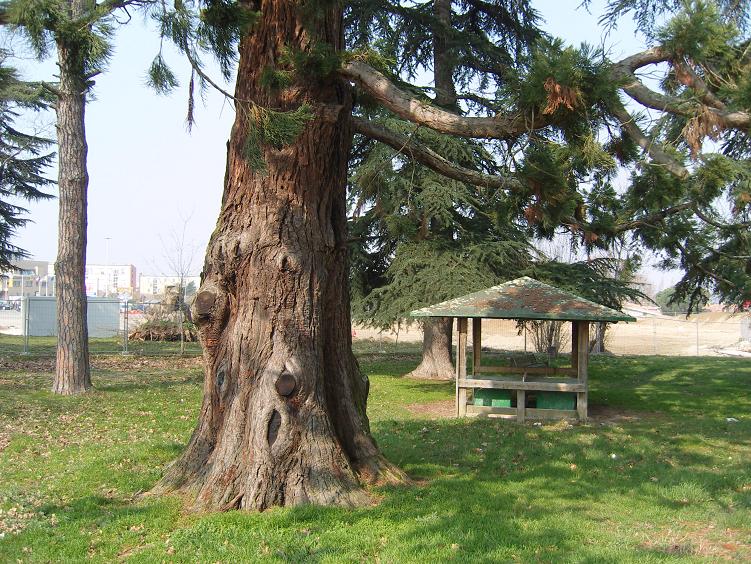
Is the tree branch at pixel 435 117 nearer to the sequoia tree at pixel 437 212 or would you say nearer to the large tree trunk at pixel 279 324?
the large tree trunk at pixel 279 324

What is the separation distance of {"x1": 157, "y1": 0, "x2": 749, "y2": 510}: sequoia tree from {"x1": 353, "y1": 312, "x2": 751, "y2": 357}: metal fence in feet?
56.5

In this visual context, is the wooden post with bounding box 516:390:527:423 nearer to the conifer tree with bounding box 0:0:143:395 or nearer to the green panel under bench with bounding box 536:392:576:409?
the green panel under bench with bounding box 536:392:576:409

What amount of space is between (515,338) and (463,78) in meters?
21.3

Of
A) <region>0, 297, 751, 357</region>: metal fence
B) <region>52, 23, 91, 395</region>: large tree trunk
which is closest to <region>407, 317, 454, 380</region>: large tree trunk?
<region>0, 297, 751, 357</region>: metal fence

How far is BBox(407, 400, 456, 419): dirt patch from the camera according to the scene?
12799 mm

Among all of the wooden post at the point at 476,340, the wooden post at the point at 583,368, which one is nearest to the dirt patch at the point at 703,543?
the wooden post at the point at 583,368

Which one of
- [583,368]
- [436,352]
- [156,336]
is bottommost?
[156,336]

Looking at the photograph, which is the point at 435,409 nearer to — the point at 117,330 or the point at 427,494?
the point at 427,494

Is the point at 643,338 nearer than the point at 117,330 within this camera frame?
No

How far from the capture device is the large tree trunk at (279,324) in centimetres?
600

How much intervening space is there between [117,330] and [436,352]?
18.0 meters

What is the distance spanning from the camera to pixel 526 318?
12273 millimetres

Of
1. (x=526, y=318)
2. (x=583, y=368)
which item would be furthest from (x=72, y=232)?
(x=583, y=368)

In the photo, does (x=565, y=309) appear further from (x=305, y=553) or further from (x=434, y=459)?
(x=305, y=553)
